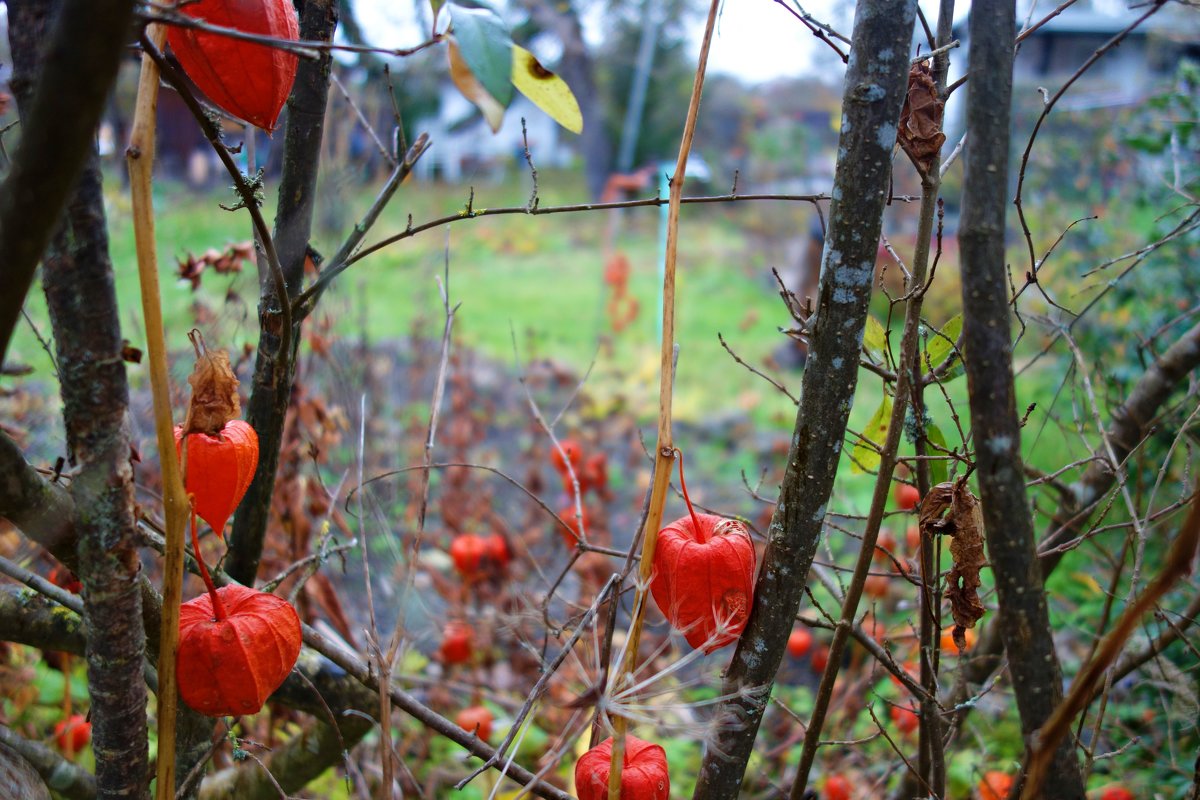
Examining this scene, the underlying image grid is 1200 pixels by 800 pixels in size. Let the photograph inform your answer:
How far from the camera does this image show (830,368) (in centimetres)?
88

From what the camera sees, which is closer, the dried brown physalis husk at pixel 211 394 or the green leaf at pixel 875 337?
the dried brown physalis husk at pixel 211 394

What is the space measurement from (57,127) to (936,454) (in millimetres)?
996

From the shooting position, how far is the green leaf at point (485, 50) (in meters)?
0.60

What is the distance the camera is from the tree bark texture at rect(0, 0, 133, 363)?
0.47 meters

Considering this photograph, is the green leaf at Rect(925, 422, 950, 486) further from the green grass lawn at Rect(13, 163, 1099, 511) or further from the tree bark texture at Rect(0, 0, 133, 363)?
the green grass lawn at Rect(13, 163, 1099, 511)

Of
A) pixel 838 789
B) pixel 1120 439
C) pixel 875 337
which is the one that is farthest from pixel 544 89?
pixel 838 789

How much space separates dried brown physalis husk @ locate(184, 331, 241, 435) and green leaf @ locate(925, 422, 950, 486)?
77 centimetres

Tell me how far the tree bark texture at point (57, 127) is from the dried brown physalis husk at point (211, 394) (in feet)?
0.95

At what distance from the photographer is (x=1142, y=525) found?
1.13 metres

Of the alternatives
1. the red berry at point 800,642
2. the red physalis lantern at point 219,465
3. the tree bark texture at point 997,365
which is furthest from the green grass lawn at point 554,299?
the tree bark texture at point 997,365

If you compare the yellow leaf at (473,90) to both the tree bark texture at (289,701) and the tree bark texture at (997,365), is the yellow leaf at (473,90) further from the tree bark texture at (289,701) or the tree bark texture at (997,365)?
the tree bark texture at (289,701)

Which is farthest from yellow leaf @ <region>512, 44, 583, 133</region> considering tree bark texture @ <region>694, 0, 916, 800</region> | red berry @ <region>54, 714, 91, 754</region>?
red berry @ <region>54, 714, 91, 754</region>

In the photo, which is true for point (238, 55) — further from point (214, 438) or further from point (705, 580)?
point (705, 580)

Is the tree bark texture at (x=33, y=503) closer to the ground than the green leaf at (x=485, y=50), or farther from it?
closer to the ground
